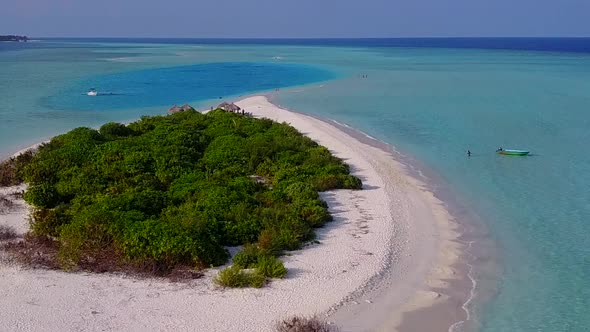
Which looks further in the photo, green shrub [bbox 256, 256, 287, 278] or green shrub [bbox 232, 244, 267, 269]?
green shrub [bbox 232, 244, 267, 269]

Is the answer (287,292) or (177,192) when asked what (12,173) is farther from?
(287,292)

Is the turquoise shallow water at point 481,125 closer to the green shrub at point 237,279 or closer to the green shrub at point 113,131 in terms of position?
the green shrub at point 237,279

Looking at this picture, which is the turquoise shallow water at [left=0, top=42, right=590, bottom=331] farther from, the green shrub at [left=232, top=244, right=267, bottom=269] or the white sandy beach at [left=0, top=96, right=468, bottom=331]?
the green shrub at [left=232, top=244, right=267, bottom=269]

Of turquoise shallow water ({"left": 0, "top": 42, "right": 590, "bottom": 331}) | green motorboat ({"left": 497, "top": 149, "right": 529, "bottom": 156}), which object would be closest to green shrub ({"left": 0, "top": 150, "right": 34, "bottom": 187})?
turquoise shallow water ({"left": 0, "top": 42, "right": 590, "bottom": 331})

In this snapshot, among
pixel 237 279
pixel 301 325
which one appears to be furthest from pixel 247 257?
pixel 301 325

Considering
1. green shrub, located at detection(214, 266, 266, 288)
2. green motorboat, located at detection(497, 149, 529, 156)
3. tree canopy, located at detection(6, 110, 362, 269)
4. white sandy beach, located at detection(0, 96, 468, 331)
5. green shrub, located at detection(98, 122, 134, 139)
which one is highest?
green shrub, located at detection(98, 122, 134, 139)

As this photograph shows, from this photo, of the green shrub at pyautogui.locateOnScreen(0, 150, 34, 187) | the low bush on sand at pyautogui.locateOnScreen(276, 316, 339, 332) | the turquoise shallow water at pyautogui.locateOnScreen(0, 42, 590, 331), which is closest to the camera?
the low bush on sand at pyautogui.locateOnScreen(276, 316, 339, 332)
